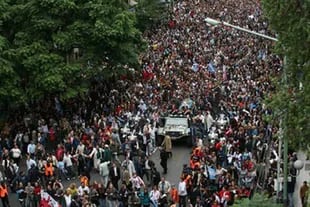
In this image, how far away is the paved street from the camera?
28.7 meters

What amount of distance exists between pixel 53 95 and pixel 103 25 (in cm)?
430

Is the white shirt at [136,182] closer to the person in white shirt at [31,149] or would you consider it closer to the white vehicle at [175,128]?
the person in white shirt at [31,149]

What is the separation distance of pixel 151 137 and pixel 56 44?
7.04 m

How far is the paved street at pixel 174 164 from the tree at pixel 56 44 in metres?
5.42

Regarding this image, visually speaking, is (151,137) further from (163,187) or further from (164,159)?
(163,187)

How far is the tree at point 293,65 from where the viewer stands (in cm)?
1900

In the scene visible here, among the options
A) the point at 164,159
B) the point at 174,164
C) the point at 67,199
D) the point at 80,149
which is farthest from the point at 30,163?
the point at 174,164

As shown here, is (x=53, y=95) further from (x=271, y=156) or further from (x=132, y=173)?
(x=271, y=156)

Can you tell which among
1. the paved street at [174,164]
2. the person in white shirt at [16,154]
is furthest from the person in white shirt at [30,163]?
the person in white shirt at [16,154]

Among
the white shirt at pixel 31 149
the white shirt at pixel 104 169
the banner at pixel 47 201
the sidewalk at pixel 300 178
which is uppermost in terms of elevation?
the white shirt at pixel 31 149

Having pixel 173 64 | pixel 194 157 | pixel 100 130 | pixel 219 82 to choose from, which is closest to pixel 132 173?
pixel 194 157

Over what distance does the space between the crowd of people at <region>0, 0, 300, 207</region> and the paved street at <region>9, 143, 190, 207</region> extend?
33cm

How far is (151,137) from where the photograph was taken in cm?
3191

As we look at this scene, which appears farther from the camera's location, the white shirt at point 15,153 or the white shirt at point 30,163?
the white shirt at point 15,153
